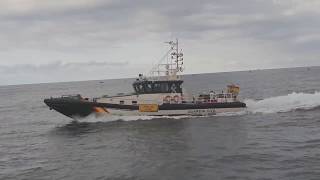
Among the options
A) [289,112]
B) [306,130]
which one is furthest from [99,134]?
[289,112]

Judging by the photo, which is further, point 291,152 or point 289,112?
point 289,112

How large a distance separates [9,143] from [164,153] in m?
14.3

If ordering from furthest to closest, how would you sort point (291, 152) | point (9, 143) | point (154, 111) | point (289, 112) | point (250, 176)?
1. point (289, 112)
2. point (154, 111)
3. point (9, 143)
4. point (291, 152)
5. point (250, 176)

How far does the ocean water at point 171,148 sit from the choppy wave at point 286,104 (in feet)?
2.60

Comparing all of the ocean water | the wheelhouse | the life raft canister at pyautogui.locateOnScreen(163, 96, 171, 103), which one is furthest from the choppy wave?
the life raft canister at pyautogui.locateOnScreen(163, 96, 171, 103)

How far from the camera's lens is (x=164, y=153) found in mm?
27438

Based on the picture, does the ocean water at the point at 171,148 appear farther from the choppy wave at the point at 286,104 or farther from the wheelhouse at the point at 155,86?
the wheelhouse at the point at 155,86

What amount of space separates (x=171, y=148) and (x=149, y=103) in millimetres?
12930

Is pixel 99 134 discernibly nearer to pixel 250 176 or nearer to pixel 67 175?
pixel 67 175

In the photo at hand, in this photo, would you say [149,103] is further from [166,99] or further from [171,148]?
[171,148]

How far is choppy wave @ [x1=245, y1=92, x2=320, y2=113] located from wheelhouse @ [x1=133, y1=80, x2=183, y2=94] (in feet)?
27.3

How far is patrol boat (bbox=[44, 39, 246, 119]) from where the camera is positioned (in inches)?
1615

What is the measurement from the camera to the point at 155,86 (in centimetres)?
4178

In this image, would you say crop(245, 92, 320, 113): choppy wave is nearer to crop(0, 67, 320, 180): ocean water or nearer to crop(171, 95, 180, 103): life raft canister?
crop(0, 67, 320, 180): ocean water
